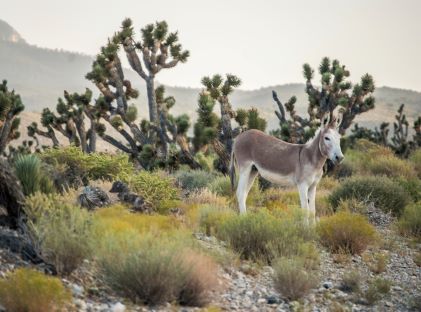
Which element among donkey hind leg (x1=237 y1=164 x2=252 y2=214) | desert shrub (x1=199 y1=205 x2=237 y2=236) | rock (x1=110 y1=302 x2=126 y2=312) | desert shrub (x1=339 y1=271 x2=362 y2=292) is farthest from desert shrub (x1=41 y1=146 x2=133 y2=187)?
rock (x1=110 y1=302 x2=126 y2=312)

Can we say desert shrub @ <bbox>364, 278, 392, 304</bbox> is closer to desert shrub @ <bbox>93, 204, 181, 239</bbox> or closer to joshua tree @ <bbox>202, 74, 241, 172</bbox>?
desert shrub @ <bbox>93, 204, 181, 239</bbox>

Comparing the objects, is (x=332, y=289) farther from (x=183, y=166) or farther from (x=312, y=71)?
(x=312, y=71)

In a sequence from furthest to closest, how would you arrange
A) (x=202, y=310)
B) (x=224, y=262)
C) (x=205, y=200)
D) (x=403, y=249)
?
(x=205, y=200) < (x=403, y=249) < (x=224, y=262) < (x=202, y=310)

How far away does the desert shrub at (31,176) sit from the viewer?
35.7 ft

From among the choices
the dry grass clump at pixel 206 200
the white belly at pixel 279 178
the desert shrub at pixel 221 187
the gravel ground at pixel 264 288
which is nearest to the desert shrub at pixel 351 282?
the gravel ground at pixel 264 288

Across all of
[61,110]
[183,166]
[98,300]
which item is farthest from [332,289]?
[61,110]

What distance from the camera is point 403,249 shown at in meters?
11.1

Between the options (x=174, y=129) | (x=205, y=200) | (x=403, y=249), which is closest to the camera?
(x=403, y=249)

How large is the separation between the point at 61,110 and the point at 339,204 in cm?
1402

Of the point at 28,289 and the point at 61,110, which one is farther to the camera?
the point at 61,110

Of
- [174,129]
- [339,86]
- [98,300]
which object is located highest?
[339,86]

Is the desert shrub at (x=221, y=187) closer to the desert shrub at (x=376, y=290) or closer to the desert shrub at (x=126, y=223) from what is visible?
the desert shrub at (x=126, y=223)

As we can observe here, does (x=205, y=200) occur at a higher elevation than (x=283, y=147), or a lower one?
lower

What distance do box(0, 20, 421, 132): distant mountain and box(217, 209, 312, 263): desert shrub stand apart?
242ft
